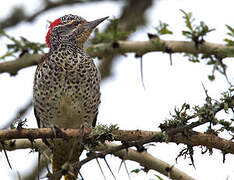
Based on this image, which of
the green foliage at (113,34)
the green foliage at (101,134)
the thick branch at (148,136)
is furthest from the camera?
the green foliage at (113,34)

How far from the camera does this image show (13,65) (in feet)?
18.9

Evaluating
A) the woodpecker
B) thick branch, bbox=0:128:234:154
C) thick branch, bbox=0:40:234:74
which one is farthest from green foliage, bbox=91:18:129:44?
thick branch, bbox=0:128:234:154

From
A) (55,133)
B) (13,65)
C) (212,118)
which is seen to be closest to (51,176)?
(55,133)

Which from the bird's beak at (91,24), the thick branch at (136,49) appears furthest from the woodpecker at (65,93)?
the bird's beak at (91,24)

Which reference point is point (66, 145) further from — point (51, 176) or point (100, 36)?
point (51, 176)

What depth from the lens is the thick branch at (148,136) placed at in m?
3.50

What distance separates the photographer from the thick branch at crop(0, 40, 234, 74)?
539 centimetres

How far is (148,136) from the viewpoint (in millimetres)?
3723

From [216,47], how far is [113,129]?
2.01 m

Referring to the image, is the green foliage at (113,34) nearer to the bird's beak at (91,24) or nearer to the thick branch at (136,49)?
the thick branch at (136,49)

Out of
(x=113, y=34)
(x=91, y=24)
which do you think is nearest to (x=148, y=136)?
(x=113, y=34)

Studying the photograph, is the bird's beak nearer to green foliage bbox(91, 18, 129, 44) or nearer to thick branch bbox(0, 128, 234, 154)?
green foliage bbox(91, 18, 129, 44)

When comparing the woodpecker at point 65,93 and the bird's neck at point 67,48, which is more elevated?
the bird's neck at point 67,48

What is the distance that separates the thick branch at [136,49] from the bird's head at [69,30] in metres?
0.46
